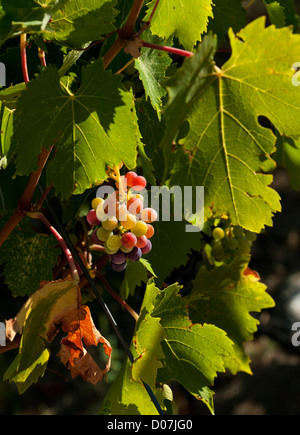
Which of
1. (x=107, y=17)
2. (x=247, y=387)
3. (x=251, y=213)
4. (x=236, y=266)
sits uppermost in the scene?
(x=107, y=17)

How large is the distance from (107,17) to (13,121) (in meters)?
0.15

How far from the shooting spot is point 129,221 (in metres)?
0.70

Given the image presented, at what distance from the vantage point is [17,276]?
81 cm

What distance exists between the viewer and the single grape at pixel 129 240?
2.29 feet

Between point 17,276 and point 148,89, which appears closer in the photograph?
point 148,89

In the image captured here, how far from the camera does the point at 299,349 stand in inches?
115

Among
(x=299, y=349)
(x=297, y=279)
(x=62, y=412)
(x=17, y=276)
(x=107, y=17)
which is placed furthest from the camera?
(x=297, y=279)

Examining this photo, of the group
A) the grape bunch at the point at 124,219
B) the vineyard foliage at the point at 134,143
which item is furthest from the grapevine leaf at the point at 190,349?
the grape bunch at the point at 124,219

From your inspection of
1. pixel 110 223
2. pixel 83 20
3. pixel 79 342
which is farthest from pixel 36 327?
pixel 83 20

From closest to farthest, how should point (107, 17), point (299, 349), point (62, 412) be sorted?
1. point (107, 17)
2. point (62, 412)
3. point (299, 349)

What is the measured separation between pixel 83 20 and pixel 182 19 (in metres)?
0.14

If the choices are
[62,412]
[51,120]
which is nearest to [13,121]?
[51,120]

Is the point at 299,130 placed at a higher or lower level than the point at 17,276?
higher

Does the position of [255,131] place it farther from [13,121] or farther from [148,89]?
[13,121]
